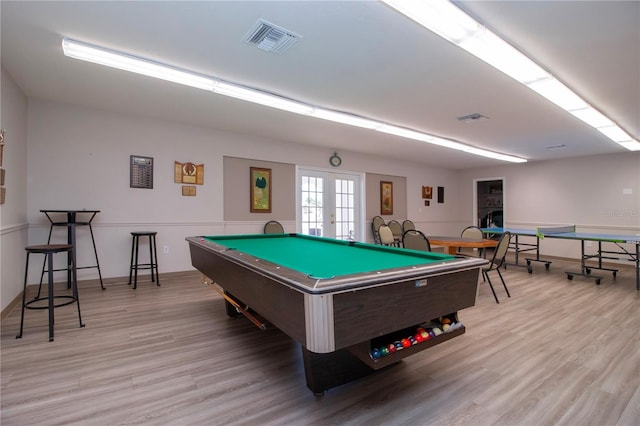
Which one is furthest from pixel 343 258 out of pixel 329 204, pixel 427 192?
pixel 427 192

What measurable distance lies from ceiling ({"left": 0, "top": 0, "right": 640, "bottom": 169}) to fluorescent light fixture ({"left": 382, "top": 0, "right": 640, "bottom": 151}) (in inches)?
3.2

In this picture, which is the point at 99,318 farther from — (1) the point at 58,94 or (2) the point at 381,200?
(2) the point at 381,200

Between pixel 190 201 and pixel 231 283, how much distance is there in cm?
327

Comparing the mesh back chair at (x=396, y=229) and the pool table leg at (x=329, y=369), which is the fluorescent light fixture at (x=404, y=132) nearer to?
the mesh back chair at (x=396, y=229)

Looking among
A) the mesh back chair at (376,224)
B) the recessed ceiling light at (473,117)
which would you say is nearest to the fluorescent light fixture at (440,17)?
the recessed ceiling light at (473,117)

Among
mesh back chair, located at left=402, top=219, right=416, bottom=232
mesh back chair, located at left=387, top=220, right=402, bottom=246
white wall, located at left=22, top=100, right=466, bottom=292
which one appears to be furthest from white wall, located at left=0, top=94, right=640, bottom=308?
mesh back chair, located at left=402, top=219, right=416, bottom=232

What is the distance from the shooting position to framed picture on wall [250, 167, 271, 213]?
19.0ft

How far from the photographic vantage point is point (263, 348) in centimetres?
→ 253

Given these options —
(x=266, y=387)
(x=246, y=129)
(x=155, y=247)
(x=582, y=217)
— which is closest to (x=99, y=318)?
(x=155, y=247)

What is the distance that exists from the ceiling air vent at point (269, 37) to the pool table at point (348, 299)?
68.2 inches

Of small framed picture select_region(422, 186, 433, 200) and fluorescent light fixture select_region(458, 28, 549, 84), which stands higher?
fluorescent light fixture select_region(458, 28, 549, 84)

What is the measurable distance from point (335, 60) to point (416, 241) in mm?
2570

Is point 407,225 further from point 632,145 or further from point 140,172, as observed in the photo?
point 140,172

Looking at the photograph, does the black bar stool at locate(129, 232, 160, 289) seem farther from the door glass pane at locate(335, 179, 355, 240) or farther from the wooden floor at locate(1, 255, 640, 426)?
the door glass pane at locate(335, 179, 355, 240)
